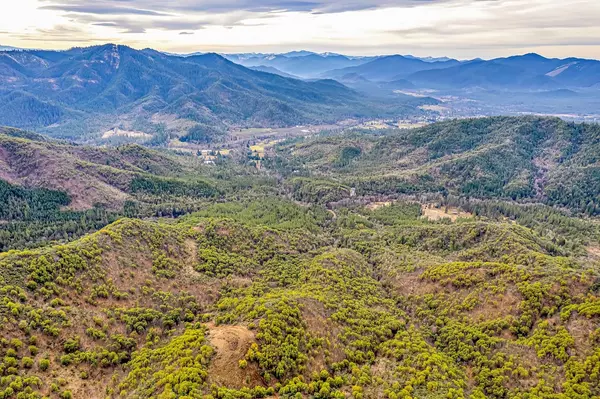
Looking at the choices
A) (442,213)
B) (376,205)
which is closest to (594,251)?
(442,213)

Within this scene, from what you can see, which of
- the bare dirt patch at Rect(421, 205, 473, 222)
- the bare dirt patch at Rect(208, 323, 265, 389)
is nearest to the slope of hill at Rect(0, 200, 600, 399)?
the bare dirt patch at Rect(208, 323, 265, 389)

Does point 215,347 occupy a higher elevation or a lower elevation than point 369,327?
higher

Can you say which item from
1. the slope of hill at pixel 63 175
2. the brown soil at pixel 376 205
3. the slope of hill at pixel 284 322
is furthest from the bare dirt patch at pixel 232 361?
the slope of hill at pixel 63 175

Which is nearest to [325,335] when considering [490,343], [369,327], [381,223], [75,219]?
[369,327]

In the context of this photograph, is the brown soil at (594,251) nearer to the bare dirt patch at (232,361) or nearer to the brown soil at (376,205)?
the brown soil at (376,205)

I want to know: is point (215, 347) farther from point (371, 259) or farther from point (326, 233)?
point (326, 233)

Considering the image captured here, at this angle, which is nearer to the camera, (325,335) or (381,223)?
(325,335)

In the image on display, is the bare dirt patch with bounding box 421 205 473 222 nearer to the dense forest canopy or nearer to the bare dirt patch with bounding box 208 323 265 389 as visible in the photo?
the dense forest canopy
